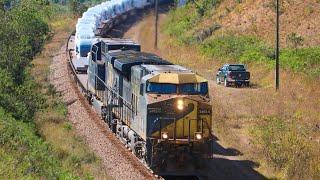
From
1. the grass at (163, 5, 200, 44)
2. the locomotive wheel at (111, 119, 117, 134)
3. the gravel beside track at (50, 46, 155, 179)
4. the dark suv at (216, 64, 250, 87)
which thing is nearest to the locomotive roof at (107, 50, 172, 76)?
the locomotive wheel at (111, 119, 117, 134)

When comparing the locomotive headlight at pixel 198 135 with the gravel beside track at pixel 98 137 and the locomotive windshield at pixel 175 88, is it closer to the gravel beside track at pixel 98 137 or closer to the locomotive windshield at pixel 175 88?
the locomotive windshield at pixel 175 88

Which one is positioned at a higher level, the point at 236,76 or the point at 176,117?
the point at 236,76

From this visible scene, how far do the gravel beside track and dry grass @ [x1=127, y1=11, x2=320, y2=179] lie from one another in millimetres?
5064

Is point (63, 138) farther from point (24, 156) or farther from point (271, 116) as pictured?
point (271, 116)

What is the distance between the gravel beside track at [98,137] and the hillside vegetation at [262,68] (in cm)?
514

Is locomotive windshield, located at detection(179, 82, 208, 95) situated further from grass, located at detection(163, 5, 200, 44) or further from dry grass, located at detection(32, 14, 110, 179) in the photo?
grass, located at detection(163, 5, 200, 44)

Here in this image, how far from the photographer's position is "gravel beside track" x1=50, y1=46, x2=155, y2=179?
878 inches

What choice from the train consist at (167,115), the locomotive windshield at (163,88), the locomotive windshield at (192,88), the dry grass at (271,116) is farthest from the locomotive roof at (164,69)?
the dry grass at (271,116)

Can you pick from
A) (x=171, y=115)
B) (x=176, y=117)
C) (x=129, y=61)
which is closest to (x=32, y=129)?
(x=129, y=61)

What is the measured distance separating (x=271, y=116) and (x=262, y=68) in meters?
15.3

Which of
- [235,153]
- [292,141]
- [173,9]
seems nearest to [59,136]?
[235,153]

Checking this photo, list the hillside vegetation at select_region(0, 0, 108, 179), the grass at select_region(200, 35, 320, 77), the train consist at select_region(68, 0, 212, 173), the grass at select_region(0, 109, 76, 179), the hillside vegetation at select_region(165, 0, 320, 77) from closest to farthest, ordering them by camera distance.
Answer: the grass at select_region(0, 109, 76, 179), the hillside vegetation at select_region(0, 0, 108, 179), the train consist at select_region(68, 0, 212, 173), the grass at select_region(200, 35, 320, 77), the hillside vegetation at select_region(165, 0, 320, 77)

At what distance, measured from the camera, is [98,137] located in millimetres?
28016

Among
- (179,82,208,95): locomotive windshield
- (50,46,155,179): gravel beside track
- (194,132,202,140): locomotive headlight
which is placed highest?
(179,82,208,95): locomotive windshield
